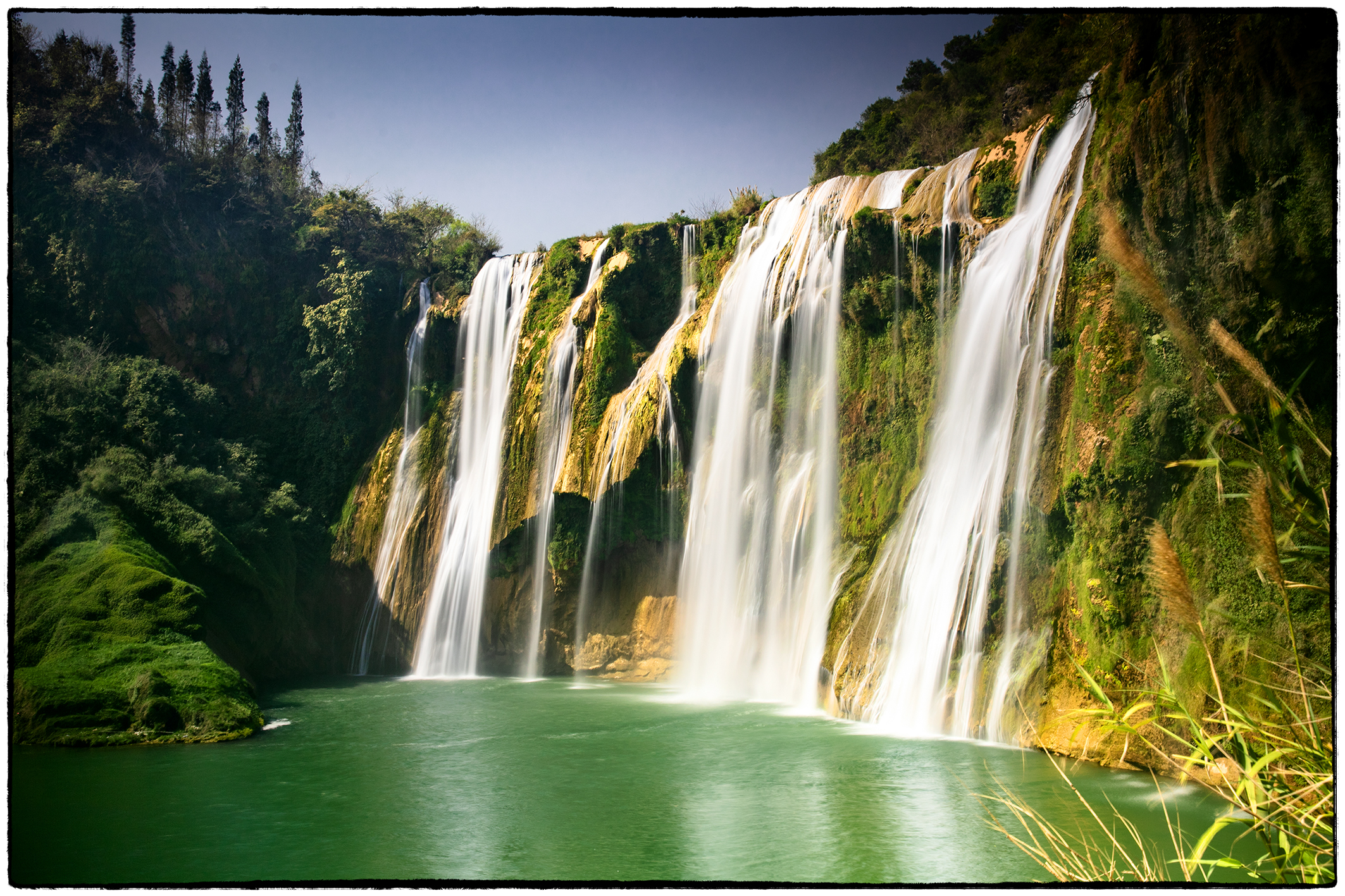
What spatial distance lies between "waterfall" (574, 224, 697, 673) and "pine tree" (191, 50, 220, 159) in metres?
15.1

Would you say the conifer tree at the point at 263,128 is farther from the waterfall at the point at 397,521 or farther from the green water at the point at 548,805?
the green water at the point at 548,805

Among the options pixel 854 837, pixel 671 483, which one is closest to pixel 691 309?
pixel 671 483

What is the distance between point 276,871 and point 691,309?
13628 mm

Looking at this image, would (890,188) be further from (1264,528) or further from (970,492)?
(1264,528)

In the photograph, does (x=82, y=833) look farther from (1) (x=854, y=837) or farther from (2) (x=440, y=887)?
(1) (x=854, y=837)

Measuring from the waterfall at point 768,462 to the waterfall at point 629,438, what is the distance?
624mm

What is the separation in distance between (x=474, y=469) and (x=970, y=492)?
36.9 feet

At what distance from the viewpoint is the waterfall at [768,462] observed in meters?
13.7

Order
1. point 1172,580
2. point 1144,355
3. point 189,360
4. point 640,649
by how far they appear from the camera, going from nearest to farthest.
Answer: point 1172,580 < point 1144,355 < point 640,649 < point 189,360

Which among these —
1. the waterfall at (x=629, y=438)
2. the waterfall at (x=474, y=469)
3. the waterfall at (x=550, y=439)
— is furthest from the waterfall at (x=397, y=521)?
the waterfall at (x=629, y=438)

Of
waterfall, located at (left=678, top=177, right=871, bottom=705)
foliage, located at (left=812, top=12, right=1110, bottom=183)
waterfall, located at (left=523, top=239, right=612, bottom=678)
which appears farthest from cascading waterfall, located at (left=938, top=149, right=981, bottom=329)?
waterfall, located at (left=523, top=239, right=612, bottom=678)

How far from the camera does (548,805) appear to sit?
7746 mm

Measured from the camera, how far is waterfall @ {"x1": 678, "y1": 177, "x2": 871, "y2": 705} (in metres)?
13.7

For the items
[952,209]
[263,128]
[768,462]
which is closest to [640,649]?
[768,462]
